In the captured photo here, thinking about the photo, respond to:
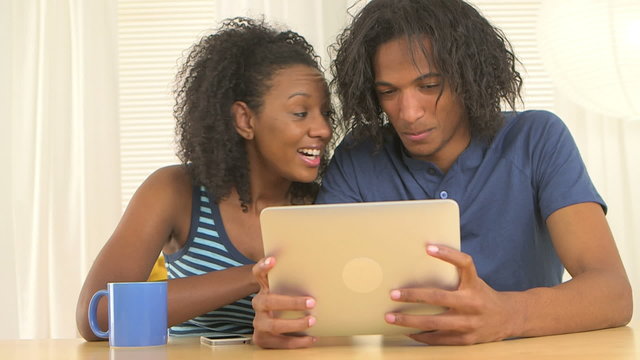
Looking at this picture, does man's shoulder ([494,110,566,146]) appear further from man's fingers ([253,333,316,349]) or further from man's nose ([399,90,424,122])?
man's fingers ([253,333,316,349])

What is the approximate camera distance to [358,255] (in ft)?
4.04

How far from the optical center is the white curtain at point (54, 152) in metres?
3.23

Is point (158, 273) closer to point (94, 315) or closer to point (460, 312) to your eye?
point (94, 315)

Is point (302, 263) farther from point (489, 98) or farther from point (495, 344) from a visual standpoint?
point (489, 98)

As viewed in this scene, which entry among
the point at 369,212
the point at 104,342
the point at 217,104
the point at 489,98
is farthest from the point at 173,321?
the point at 489,98

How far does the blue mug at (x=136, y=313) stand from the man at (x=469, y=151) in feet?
1.92

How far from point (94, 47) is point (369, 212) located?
235cm

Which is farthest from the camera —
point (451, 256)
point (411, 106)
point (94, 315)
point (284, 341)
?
point (411, 106)

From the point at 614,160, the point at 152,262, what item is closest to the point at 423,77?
the point at 152,262

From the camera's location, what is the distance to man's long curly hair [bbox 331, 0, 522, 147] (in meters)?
1.83

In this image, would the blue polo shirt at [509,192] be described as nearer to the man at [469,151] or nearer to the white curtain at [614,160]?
the man at [469,151]

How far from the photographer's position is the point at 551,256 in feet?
6.05

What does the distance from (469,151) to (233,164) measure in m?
0.55

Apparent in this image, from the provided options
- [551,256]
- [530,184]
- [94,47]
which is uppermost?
[94,47]
